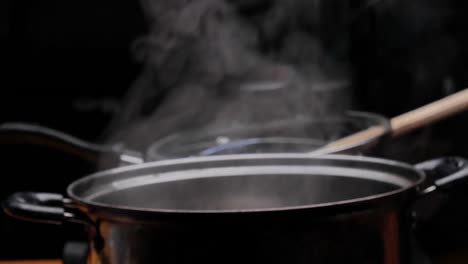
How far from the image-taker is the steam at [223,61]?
1452mm

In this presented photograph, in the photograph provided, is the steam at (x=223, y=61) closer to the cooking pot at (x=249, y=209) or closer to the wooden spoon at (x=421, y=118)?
the wooden spoon at (x=421, y=118)

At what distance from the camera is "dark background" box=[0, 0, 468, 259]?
1727 millimetres

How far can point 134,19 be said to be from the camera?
1.76 m

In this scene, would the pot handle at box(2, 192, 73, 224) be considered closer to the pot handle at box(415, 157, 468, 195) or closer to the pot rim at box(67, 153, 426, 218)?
the pot rim at box(67, 153, 426, 218)

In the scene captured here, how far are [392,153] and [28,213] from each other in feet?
3.36

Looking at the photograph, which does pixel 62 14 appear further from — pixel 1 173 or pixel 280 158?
pixel 280 158

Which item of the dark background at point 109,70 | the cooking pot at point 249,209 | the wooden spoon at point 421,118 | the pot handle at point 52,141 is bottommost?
the cooking pot at point 249,209

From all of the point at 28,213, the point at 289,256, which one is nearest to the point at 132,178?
the point at 28,213

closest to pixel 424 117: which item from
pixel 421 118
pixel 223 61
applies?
pixel 421 118

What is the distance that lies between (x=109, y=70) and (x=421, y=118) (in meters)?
1.03

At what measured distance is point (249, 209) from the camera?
594 mm

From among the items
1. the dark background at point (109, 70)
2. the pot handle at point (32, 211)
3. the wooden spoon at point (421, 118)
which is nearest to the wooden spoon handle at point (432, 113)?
the wooden spoon at point (421, 118)

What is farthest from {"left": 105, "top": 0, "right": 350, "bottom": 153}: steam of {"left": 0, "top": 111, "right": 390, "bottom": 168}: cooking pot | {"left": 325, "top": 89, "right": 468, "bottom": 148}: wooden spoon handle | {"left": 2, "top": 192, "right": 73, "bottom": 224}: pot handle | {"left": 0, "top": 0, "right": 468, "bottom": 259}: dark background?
{"left": 2, "top": 192, "right": 73, "bottom": 224}: pot handle

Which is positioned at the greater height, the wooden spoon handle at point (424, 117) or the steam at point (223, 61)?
the steam at point (223, 61)
